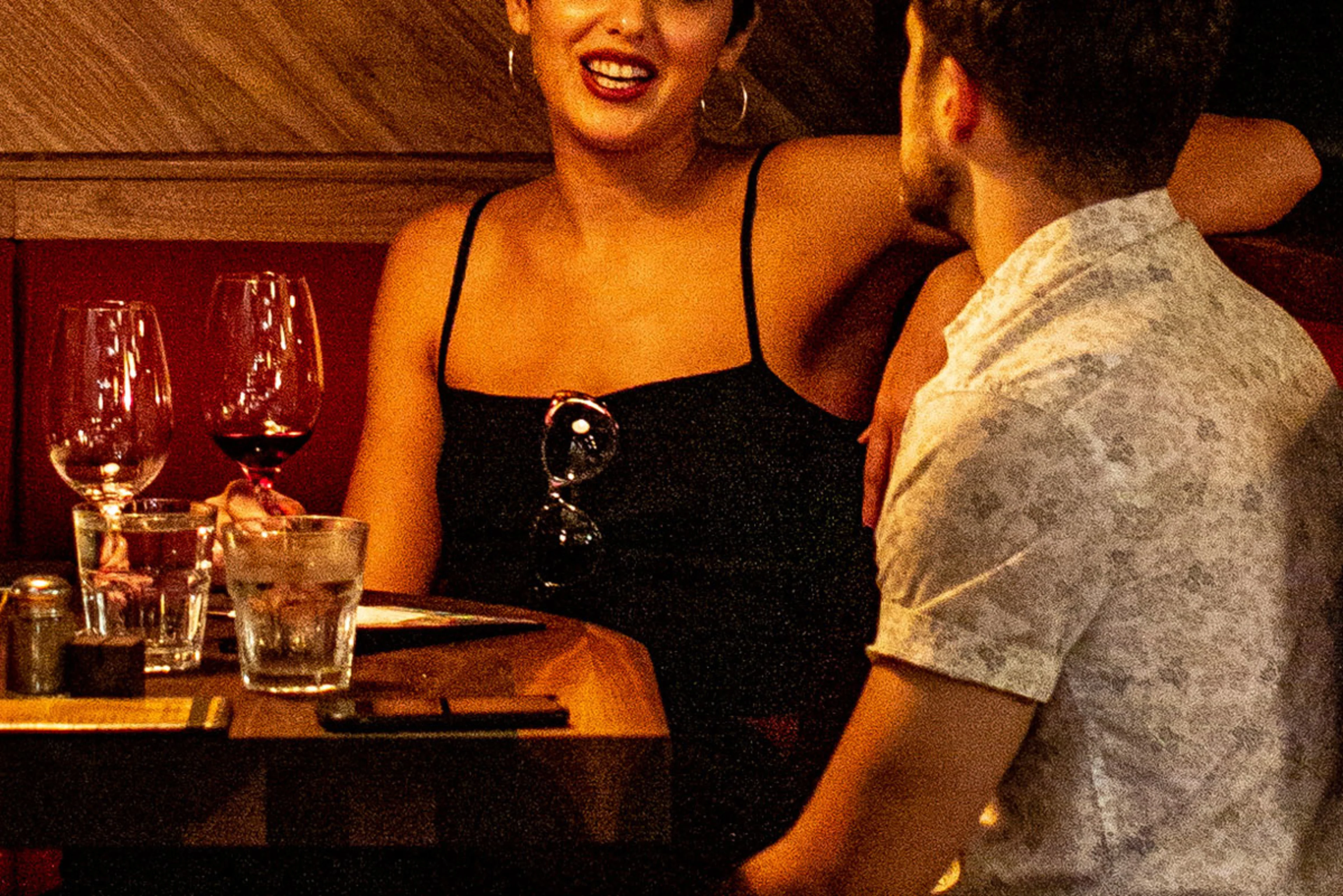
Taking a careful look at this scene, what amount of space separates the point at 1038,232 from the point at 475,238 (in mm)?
1337

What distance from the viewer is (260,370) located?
147 centimetres

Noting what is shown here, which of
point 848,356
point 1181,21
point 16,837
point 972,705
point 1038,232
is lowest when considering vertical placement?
point 16,837

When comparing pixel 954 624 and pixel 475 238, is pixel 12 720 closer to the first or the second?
pixel 954 624

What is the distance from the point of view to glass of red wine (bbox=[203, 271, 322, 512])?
4.83ft

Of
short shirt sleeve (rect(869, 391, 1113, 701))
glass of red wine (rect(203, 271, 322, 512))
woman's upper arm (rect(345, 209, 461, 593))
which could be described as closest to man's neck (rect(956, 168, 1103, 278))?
short shirt sleeve (rect(869, 391, 1113, 701))

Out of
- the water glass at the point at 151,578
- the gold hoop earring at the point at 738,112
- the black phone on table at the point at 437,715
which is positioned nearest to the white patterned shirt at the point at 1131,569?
the black phone on table at the point at 437,715

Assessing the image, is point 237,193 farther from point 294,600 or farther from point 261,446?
point 294,600

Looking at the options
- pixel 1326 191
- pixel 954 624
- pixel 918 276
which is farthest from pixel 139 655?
pixel 1326 191

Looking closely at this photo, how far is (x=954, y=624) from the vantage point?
0.99m

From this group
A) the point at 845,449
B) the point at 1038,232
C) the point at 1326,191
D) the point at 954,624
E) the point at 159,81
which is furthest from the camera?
the point at 159,81

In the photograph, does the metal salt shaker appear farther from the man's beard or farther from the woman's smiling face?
the woman's smiling face

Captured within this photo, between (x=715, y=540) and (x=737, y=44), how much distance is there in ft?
2.25

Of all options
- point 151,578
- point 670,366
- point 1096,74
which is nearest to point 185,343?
point 670,366

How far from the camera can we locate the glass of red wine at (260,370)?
1.47 metres
